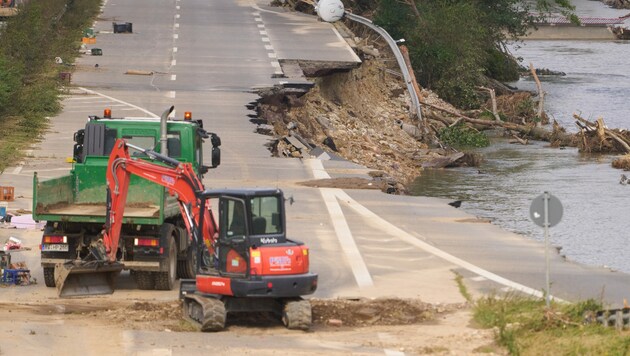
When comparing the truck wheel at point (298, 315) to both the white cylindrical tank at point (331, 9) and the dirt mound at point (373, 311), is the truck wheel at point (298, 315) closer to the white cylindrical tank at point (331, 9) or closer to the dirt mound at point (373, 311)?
the dirt mound at point (373, 311)

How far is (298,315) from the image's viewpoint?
2052cm

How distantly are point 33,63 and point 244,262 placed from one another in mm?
37587

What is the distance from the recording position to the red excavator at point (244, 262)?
20359 millimetres

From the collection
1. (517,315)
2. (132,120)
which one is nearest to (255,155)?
A: (132,120)

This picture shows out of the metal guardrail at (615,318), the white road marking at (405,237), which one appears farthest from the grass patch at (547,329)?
the white road marking at (405,237)

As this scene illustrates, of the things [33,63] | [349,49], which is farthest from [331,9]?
[33,63]

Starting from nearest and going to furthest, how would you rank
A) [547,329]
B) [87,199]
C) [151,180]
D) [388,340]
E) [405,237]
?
[547,329] < [388,340] < [151,180] < [87,199] < [405,237]

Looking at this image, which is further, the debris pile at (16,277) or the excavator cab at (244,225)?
the debris pile at (16,277)

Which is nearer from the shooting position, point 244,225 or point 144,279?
point 244,225

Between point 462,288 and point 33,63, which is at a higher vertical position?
point 462,288

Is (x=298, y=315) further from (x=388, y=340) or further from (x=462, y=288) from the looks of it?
(x=462, y=288)

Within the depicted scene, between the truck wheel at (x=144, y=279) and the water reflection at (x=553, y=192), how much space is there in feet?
40.6

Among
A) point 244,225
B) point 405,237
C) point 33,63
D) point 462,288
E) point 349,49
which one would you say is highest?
point 244,225

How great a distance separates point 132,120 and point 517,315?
8371 mm
